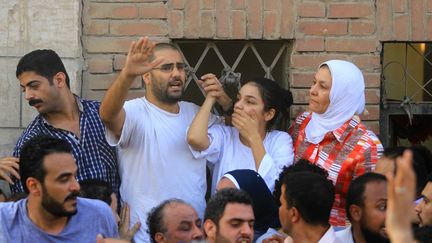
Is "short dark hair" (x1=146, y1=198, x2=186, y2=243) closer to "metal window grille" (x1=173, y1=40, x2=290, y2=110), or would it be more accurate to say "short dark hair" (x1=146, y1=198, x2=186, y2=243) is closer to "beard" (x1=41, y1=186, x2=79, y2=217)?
"beard" (x1=41, y1=186, x2=79, y2=217)

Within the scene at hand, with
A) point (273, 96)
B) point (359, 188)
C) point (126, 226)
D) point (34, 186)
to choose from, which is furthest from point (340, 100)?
point (34, 186)

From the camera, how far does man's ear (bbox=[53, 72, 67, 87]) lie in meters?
5.84

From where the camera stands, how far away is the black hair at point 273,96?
6121mm

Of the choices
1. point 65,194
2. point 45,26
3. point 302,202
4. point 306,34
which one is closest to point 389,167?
point 302,202

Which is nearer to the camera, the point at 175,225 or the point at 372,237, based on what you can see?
the point at 372,237

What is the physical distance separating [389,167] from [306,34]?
49.2 inches

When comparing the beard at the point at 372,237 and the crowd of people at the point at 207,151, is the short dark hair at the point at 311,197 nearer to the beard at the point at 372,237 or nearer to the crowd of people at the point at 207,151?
the crowd of people at the point at 207,151

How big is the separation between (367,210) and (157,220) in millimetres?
1048

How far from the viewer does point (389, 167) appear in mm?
5523

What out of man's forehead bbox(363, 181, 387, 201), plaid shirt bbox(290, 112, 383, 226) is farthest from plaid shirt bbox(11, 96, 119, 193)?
man's forehead bbox(363, 181, 387, 201)

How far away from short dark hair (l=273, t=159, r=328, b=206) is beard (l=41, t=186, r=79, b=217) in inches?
48.8

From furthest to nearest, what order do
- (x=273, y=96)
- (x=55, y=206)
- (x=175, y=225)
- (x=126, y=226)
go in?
(x=273, y=96) → (x=126, y=226) → (x=175, y=225) → (x=55, y=206)

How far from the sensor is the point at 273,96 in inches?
241

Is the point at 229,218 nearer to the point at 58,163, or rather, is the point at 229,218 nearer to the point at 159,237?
the point at 159,237
